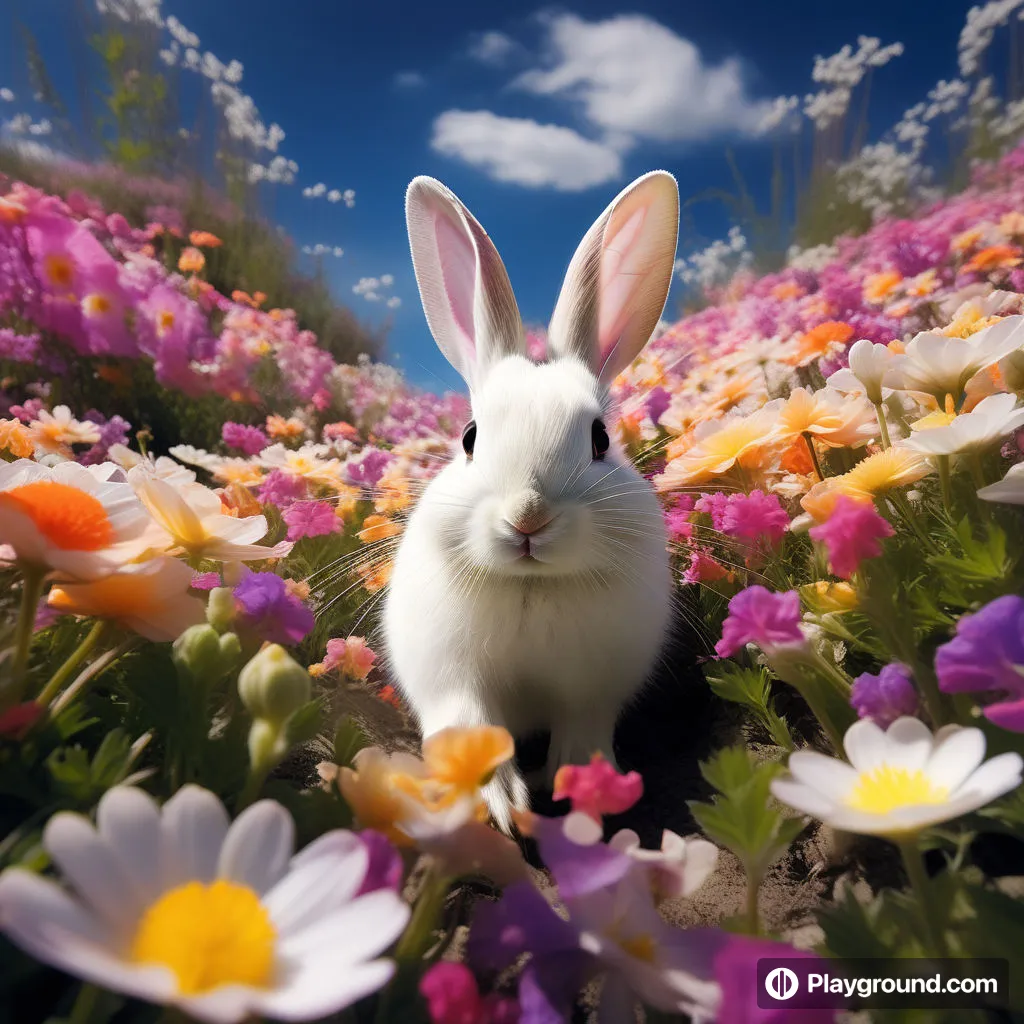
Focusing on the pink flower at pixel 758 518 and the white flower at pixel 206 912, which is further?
the pink flower at pixel 758 518

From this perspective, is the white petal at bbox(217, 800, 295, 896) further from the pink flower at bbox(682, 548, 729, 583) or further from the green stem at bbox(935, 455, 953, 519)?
the pink flower at bbox(682, 548, 729, 583)

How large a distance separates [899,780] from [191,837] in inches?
28.3

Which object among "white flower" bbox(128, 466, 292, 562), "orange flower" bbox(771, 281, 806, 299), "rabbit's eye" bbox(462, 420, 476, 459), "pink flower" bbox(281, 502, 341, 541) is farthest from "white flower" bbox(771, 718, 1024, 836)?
"orange flower" bbox(771, 281, 806, 299)

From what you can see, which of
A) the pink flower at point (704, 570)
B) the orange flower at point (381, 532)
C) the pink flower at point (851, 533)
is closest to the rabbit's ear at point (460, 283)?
the orange flower at point (381, 532)

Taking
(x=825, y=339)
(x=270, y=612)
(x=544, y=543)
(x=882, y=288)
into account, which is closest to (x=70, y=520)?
(x=270, y=612)

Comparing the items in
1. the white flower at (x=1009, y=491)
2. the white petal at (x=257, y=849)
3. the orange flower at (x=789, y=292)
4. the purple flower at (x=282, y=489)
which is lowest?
the white petal at (x=257, y=849)

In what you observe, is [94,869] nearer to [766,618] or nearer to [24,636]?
[24,636]

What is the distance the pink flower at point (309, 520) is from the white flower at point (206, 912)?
61.2 inches

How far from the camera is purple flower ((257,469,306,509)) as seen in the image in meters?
2.59

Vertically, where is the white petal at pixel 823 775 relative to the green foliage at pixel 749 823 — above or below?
above

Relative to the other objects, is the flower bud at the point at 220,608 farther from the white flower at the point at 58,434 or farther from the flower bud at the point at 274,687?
the white flower at the point at 58,434

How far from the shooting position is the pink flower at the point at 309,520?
224 cm

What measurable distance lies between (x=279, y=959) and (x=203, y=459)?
234 cm

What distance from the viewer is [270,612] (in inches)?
46.3
